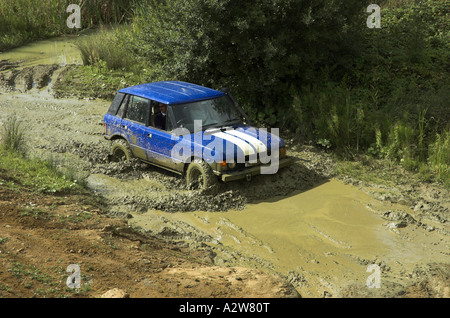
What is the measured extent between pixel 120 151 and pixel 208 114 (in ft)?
7.37

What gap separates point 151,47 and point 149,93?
3476mm

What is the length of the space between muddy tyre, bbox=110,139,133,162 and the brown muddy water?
0.20m

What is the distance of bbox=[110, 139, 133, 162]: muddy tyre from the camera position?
448 inches

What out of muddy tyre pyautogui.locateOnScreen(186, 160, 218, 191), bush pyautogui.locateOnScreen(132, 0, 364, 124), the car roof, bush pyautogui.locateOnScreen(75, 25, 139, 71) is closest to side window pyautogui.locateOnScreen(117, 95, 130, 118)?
the car roof

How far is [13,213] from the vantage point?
8.27m

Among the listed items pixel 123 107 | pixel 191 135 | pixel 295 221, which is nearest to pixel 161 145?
pixel 191 135

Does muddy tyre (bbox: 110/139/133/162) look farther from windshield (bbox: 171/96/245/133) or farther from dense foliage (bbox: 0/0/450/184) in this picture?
dense foliage (bbox: 0/0/450/184)

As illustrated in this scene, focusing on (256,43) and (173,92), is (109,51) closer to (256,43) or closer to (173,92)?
(256,43)

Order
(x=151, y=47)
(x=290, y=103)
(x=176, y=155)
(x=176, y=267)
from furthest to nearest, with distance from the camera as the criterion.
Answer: (x=151, y=47)
(x=290, y=103)
(x=176, y=155)
(x=176, y=267)

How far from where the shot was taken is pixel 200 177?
10.0 meters

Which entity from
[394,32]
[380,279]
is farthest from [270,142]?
[394,32]

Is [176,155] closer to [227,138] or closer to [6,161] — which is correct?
[227,138]

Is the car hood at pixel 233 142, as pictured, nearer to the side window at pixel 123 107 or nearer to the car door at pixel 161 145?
the car door at pixel 161 145

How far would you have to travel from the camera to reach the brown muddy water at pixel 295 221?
24.9 feet
